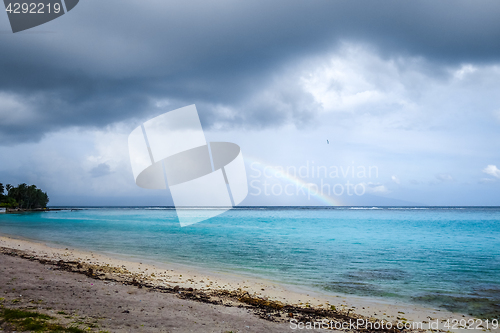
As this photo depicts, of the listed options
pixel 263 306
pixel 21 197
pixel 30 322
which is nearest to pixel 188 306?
pixel 263 306

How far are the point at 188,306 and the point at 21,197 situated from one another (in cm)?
14773

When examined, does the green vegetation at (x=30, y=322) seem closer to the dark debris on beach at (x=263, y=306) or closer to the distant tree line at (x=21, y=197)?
the dark debris on beach at (x=263, y=306)

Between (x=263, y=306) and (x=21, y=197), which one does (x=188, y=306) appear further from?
(x=21, y=197)

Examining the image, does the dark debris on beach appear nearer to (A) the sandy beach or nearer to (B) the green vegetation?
(A) the sandy beach

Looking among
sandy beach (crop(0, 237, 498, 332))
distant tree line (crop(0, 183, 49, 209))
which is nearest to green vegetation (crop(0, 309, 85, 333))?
sandy beach (crop(0, 237, 498, 332))

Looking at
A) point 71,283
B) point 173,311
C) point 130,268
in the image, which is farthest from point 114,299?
point 130,268

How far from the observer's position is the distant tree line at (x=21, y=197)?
11193cm

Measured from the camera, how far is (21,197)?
119438 millimetres

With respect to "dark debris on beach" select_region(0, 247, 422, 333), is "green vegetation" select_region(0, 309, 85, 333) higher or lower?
higher

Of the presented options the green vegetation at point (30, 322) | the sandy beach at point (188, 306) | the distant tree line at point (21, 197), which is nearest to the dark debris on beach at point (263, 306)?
the sandy beach at point (188, 306)

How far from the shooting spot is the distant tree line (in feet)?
367

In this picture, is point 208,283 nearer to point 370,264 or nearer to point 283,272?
point 283,272

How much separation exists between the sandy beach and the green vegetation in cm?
20

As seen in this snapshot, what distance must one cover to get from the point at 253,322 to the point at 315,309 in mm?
2668
